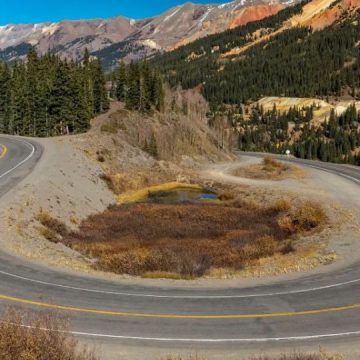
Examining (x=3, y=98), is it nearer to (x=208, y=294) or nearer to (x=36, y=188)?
(x=36, y=188)

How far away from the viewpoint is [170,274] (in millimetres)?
27656

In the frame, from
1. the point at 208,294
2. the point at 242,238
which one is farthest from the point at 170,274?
the point at 242,238

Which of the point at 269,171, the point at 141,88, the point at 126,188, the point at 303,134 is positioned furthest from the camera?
the point at 303,134

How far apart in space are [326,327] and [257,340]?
332 centimetres

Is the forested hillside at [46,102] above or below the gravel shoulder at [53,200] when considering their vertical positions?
above

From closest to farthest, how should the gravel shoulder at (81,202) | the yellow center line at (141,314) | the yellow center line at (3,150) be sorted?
1. the yellow center line at (141,314)
2. the gravel shoulder at (81,202)
3. the yellow center line at (3,150)

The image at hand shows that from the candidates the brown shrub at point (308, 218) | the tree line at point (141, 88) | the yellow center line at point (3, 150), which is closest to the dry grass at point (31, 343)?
the brown shrub at point (308, 218)

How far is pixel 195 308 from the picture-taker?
2034 cm

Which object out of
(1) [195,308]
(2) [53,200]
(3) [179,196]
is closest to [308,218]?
(2) [53,200]

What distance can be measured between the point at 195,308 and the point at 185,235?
74.0 feet

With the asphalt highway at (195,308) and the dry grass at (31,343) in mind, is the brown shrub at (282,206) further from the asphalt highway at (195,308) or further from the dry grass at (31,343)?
the dry grass at (31,343)

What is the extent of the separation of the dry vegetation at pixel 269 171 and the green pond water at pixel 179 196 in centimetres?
1259

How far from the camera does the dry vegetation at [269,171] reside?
76.6m

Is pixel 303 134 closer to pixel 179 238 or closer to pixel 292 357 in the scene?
pixel 179 238
